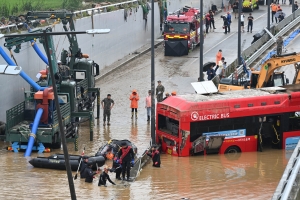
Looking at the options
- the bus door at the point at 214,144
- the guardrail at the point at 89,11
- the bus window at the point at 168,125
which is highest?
the guardrail at the point at 89,11

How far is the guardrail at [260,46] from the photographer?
43294 millimetres

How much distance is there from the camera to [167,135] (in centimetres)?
2930

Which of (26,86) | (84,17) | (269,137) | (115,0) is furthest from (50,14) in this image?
(115,0)

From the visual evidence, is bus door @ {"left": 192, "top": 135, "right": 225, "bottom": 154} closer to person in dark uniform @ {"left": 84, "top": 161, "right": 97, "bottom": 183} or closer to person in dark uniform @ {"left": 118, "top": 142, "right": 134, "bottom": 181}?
person in dark uniform @ {"left": 118, "top": 142, "right": 134, "bottom": 181}

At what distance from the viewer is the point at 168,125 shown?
2975 cm

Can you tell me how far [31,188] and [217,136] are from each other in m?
7.36

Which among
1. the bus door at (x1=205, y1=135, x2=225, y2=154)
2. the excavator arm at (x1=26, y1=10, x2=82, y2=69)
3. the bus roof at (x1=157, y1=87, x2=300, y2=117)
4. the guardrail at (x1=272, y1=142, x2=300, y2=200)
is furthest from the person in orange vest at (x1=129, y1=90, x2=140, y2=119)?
the guardrail at (x1=272, y1=142, x2=300, y2=200)

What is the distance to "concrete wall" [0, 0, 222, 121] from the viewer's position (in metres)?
34.3

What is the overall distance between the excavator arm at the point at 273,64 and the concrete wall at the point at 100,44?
1001 cm

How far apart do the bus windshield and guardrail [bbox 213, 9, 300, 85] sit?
4.60 m

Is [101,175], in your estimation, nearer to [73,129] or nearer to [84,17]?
[73,129]

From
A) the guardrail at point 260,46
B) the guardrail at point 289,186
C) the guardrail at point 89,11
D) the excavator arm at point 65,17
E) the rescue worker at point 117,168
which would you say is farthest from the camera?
the guardrail at point 260,46

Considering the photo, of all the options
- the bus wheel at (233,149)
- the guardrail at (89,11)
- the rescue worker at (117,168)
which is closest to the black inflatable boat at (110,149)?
the rescue worker at (117,168)

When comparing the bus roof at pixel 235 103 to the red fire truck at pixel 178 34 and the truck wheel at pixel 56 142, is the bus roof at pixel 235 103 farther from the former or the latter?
the red fire truck at pixel 178 34
